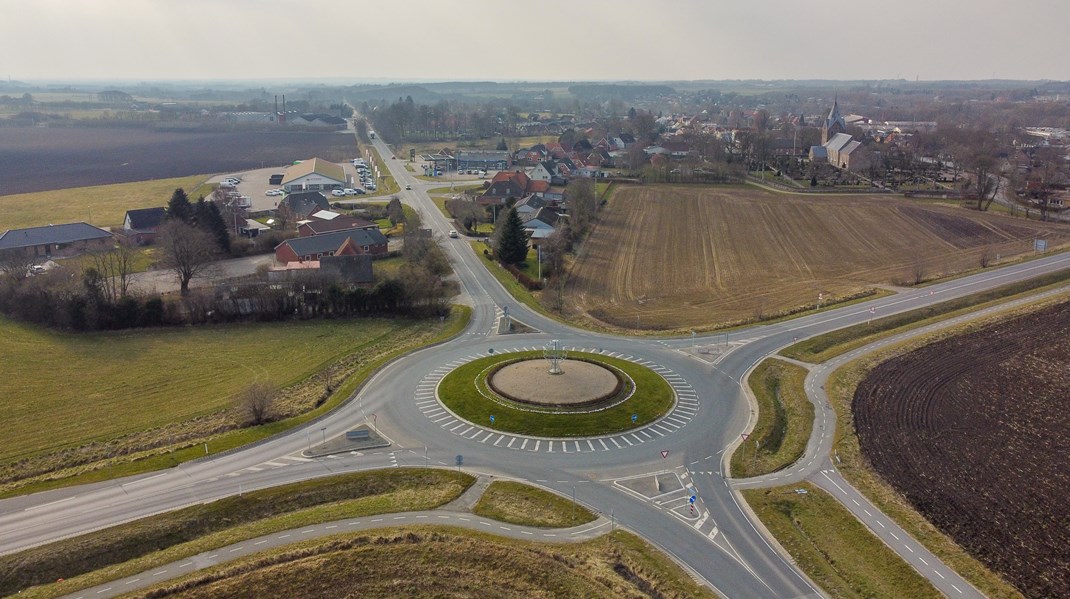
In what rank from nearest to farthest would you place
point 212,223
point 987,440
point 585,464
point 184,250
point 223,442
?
1. point 585,464
2. point 223,442
3. point 987,440
4. point 184,250
5. point 212,223

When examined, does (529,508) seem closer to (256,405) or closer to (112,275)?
(256,405)

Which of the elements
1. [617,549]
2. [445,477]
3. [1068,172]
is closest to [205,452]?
[445,477]

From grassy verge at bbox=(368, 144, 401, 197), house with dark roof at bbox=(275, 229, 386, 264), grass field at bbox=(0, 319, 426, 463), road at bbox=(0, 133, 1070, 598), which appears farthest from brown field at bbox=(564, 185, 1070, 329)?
grassy verge at bbox=(368, 144, 401, 197)

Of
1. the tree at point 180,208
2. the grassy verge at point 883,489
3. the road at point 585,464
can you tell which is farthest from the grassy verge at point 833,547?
the tree at point 180,208

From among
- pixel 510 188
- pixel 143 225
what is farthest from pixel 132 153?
pixel 510 188

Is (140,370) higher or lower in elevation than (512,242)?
lower

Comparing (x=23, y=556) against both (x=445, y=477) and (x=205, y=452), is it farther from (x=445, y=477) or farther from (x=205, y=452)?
(x=445, y=477)

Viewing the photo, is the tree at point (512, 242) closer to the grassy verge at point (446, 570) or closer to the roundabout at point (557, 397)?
the roundabout at point (557, 397)

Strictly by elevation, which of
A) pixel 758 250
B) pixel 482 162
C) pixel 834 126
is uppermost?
pixel 834 126
